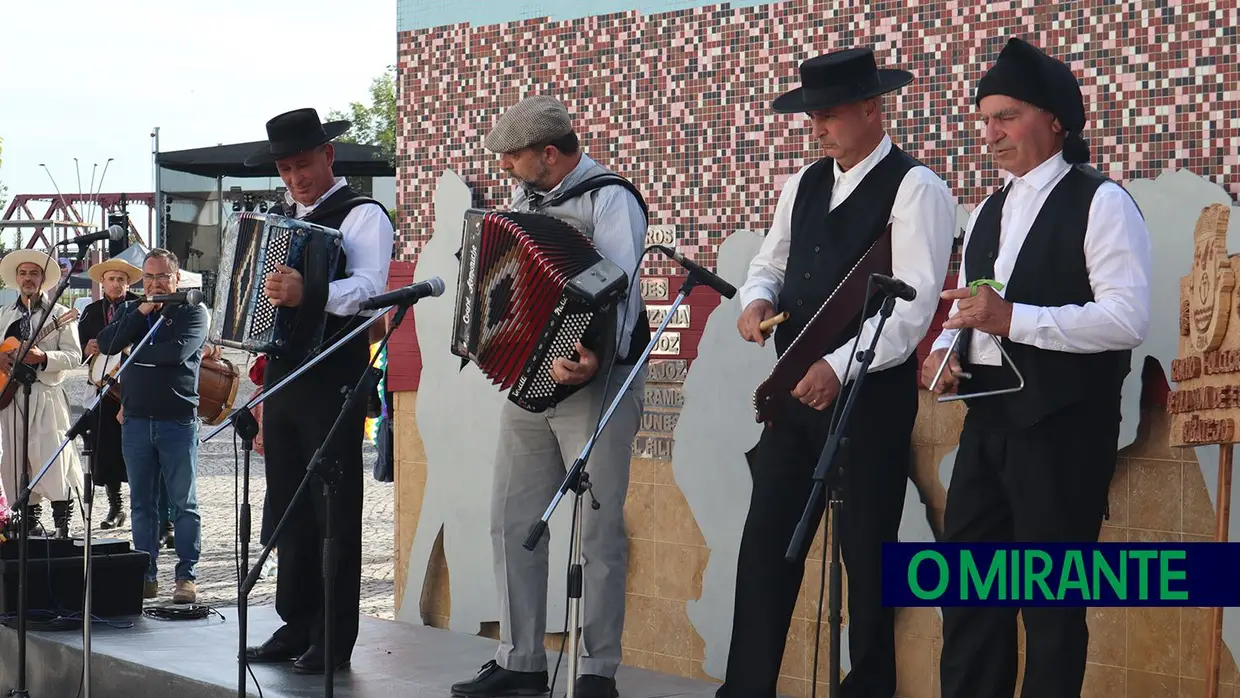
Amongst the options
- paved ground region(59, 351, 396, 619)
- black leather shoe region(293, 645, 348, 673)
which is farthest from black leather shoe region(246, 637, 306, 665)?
paved ground region(59, 351, 396, 619)

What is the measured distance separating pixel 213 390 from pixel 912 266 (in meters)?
5.44

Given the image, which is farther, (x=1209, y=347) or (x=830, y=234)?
(x=830, y=234)

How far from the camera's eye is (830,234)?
3967 millimetres

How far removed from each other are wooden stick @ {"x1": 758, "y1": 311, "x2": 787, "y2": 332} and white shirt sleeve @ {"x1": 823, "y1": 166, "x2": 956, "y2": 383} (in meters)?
0.16

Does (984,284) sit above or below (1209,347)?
above

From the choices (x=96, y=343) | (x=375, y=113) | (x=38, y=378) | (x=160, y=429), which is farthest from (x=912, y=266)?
(x=375, y=113)

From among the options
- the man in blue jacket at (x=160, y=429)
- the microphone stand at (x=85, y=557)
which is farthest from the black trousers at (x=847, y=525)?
the man in blue jacket at (x=160, y=429)

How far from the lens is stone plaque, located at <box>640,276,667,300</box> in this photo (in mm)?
5426

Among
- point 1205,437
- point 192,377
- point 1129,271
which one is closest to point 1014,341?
point 1129,271

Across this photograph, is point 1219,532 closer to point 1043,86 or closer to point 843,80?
point 1043,86

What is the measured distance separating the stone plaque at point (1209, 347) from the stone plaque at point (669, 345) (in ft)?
6.53

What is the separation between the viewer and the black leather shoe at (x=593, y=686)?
4402mm

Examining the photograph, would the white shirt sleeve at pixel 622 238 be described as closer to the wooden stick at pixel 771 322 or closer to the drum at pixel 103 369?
the wooden stick at pixel 771 322

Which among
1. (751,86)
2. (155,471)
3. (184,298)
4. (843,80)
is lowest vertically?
(155,471)
